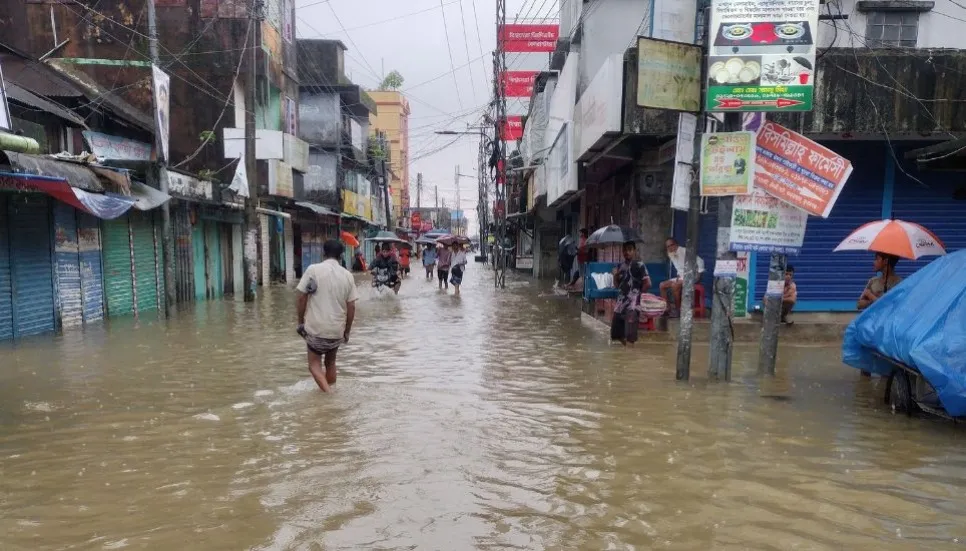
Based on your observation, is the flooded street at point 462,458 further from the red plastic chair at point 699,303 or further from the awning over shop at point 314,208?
the awning over shop at point 314,208

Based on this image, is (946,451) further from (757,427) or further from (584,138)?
(584,138)

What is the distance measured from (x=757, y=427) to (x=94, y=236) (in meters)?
14.0

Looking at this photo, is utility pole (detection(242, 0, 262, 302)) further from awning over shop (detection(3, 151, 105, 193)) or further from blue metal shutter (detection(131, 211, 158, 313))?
awning over shop (detection(3, 151, 105, 193))

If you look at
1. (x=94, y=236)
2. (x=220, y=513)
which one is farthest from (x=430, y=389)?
(x=94, y=236)

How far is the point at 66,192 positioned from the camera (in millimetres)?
10922

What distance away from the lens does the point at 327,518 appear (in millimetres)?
4141

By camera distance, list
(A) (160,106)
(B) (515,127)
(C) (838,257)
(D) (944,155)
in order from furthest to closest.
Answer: (B) (515,127), (A) (160,106), (C) (838,257), (D) (944,155)

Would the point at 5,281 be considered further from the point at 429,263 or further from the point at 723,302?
the point at 429,263

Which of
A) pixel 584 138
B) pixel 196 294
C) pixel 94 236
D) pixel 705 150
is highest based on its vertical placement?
pixel 584 138

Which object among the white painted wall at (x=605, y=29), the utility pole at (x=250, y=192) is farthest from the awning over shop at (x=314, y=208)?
the white painted wall at (x=605, y=29)

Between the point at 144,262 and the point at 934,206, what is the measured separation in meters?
17.7

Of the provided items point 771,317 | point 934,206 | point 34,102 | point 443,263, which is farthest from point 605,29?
point 34,102

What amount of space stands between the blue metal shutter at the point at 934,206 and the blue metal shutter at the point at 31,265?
16.0m

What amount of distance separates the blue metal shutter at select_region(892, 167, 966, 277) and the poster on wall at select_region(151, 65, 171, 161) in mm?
14509
